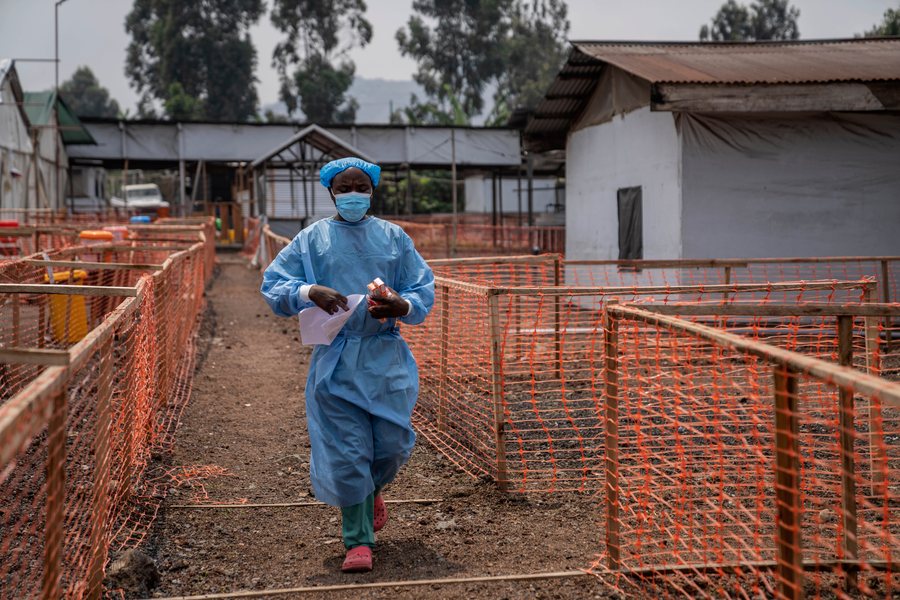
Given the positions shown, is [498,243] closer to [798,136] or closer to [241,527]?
[798,136]

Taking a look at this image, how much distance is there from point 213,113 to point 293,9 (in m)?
9.54

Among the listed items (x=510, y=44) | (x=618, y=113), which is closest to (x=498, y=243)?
(x=618, y=113)

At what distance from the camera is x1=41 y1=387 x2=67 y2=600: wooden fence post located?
2.98 m

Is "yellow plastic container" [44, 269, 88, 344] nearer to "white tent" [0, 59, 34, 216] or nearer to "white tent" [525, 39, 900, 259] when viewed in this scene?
"white tent" [525, 39, 900, 259]

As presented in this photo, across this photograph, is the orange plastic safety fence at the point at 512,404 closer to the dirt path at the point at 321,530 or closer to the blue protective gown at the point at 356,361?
the dirt path at the point at 321,530

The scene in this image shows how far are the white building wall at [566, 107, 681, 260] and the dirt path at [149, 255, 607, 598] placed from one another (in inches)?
323

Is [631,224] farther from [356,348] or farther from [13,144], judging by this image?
[13,144]

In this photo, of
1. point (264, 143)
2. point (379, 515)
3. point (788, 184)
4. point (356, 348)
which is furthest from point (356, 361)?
point (264, 143)

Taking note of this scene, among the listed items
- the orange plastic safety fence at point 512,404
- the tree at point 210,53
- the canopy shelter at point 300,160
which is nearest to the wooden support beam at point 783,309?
the orange plastic safety fence at point 512,404

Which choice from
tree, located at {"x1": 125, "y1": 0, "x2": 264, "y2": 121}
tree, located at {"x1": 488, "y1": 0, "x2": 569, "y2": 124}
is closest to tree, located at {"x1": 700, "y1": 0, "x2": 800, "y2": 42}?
tree, located at {"x1": 488, "y1": 0, "x2": 569, "y2": 124}

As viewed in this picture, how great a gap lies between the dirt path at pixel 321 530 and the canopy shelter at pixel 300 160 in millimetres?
23281

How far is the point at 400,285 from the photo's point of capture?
4.98m

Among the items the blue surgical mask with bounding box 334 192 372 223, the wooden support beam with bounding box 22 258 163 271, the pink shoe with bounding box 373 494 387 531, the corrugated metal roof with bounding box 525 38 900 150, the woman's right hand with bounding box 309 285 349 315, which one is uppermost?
the corrugated metal roof with bounding box 525 38 900 150

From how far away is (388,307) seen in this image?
4.55m
